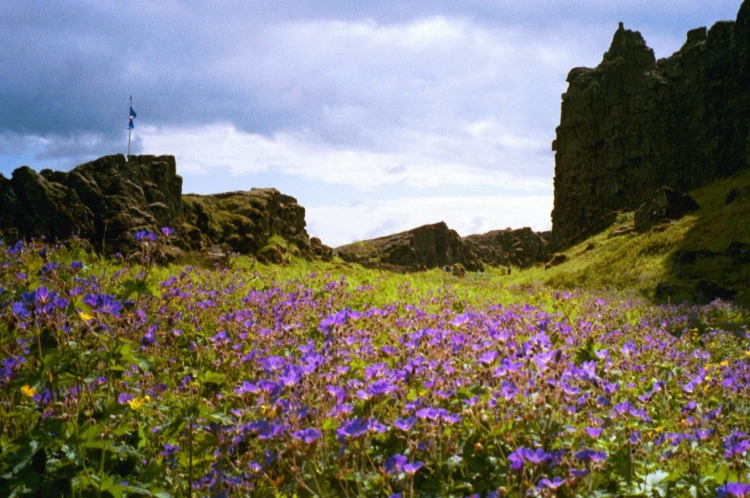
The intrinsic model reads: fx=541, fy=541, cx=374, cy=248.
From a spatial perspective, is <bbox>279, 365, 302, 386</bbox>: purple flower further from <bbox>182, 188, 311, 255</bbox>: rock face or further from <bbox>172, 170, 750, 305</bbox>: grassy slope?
<bbox>182, 188, 311, 255</bbox>: rock face

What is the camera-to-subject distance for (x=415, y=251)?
5250 centimetres

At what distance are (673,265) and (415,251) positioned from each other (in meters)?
36.6

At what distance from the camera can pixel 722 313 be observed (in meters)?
10.1

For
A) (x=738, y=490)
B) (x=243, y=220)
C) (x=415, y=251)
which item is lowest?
(x=738, y=490)

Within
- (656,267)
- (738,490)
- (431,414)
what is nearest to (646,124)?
(656,267)

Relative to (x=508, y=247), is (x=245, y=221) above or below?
below

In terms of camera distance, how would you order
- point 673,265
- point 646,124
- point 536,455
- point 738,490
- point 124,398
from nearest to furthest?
1. point 738,490
2. point 536,455
3. point 124,398
4. point 673,265
5. point 646,124

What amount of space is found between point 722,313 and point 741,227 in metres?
9.14

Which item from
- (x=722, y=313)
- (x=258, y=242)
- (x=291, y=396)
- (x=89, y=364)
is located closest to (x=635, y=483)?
(x=291, y=396)

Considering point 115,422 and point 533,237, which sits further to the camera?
point 533,237

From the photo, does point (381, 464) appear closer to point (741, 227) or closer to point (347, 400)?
point (347, 400)

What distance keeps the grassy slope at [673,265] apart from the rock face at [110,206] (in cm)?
1267

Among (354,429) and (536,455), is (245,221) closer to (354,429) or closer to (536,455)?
(354,429)

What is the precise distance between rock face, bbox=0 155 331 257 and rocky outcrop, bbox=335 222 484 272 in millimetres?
21009
